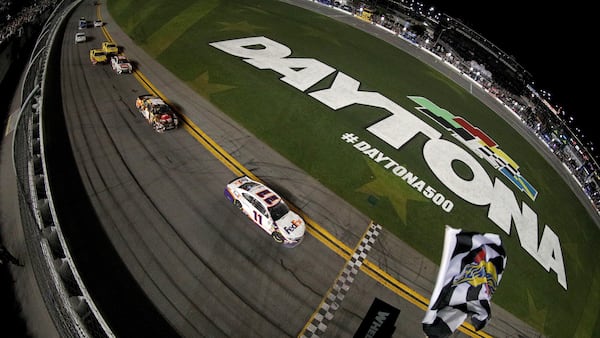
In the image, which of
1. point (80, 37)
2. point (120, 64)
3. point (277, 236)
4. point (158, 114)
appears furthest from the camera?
point (80, 37)

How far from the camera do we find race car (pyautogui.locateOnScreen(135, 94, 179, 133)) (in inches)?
810

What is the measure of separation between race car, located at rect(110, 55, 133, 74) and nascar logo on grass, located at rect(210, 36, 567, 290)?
9.00 m

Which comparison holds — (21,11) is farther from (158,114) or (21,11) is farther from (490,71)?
(490,71)

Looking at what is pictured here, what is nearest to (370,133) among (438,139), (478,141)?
(438,139)

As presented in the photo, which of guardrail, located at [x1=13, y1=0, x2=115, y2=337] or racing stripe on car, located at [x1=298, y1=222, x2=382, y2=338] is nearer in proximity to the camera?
guardrail, located at [x1=13, y1=0, x2=115, y2=337]

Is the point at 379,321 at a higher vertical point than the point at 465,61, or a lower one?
lower

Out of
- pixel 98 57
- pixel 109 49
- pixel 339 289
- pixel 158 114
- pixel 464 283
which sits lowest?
pixel 339 289

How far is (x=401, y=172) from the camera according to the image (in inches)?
813

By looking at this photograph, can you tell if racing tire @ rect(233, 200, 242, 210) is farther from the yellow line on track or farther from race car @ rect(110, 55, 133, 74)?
race car @ rect(110, 55, 133, 74)

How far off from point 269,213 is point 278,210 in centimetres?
54

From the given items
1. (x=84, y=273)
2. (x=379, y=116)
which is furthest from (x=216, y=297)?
(x=379, y=116)

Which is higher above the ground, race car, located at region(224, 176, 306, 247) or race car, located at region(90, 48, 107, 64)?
race car, located at region(90, 48, 107, 64)

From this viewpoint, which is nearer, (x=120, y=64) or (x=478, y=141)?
(x=478, y=141)

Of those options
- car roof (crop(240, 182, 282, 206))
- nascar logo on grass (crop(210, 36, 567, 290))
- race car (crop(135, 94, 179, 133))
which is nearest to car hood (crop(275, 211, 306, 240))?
car roof (crop(240, 182, 282, 206))
